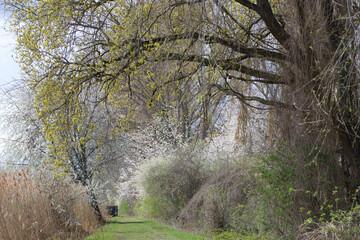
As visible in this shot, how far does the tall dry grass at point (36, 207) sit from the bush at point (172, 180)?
5.16 meters

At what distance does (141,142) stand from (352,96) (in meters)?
17.2

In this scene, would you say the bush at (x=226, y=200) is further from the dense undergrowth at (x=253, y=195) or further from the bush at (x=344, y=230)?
the bush at (x=344, y=230)

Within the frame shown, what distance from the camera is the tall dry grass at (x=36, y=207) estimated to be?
288 inches

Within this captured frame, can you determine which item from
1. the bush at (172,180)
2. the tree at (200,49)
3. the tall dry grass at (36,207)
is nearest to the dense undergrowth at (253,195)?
the bush at (172,180)

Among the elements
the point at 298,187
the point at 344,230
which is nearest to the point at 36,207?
the point at 298,187

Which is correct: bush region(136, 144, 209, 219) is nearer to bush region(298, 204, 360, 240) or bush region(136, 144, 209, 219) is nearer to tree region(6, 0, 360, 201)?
tree region(6, 0, 360, 201)

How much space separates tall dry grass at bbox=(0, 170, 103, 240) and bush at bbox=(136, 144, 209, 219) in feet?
16.9

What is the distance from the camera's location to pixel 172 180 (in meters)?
15.0

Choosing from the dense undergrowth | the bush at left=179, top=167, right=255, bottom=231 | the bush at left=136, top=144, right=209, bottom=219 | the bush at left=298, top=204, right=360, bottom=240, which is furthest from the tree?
the bush at left=136, top=144, right=209, bottom=219

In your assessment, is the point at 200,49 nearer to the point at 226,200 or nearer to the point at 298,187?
the point at 298,187

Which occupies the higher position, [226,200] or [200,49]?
[200,49]

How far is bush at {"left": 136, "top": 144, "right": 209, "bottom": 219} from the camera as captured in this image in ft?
47.9

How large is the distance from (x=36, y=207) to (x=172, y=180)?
7.29 m

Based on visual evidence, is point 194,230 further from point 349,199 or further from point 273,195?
point 349,199
